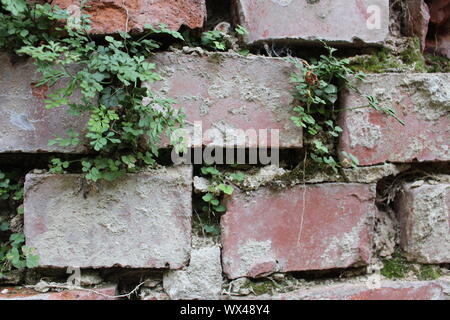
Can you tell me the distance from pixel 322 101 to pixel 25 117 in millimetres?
935

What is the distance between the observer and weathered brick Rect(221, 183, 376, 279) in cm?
Answer: 121

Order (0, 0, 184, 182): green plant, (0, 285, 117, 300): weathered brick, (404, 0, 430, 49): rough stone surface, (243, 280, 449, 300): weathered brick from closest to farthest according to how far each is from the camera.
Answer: (0, 0, 184, 182): green plant → (0, 285, 117, 300): weathered brick → (243, 280, 449, 300): weathered brick → (404, 0, 430, 49): rough stone surface

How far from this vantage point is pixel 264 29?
1.25m

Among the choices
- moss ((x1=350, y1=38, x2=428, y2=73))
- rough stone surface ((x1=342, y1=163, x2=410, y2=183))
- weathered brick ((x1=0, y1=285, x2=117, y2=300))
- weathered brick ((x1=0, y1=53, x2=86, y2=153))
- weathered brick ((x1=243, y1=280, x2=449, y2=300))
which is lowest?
weathered brick ((x1=243, y1=280, x2=449, y2=300))

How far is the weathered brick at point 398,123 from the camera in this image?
1.24 metres

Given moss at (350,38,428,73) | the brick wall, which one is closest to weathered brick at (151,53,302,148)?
the brick wall

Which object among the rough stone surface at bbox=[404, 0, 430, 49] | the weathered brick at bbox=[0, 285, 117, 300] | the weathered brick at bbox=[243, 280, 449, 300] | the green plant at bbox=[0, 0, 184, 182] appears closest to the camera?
the green plant at bbox=[0, 0, 184, 182]

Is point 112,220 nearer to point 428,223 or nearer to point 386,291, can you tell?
point 386,291

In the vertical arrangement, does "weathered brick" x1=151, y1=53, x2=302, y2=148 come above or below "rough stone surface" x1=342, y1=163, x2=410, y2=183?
above

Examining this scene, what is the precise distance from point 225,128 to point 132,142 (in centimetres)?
30

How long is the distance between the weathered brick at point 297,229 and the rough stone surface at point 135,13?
602 mm

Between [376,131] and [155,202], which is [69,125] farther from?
[376,131]

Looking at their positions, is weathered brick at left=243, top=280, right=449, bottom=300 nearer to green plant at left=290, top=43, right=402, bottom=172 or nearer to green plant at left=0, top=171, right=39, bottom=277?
green plant at left=290, top=43, right=402, bottom=172

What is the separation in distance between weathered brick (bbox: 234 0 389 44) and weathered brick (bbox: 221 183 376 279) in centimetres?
52
